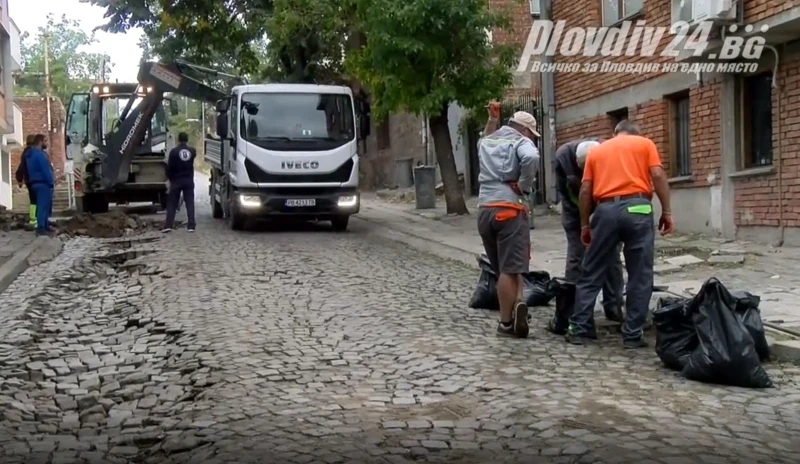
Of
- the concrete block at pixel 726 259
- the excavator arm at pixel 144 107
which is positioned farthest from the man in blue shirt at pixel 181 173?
the concrete block at pixel 726 259

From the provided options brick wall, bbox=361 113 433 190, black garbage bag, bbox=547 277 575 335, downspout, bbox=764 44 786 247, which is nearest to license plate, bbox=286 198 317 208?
downspout, bbox=764 44 786 247

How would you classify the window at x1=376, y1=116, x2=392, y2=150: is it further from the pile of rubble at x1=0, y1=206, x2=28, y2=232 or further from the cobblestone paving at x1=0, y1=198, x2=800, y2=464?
the cobblestone paving at x1=0, y1=198, x2=800, y2=464

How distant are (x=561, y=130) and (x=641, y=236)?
1230 cm

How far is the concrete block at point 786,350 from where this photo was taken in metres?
6.75

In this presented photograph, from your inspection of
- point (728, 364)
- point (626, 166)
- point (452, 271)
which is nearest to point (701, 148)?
point (452, 271)

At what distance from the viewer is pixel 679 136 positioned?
50.0ft

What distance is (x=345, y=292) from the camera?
32.4ft

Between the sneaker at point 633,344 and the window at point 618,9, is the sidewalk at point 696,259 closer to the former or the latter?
the sneaker at point 633,344

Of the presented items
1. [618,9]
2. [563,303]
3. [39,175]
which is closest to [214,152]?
[39,175]

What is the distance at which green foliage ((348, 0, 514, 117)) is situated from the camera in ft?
54.7

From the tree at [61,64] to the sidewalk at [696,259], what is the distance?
24.0m

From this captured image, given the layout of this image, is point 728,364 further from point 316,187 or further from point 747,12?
point 316,187

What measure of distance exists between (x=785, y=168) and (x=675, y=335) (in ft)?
21.8

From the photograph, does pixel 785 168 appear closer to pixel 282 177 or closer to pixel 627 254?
pixel 627 254
